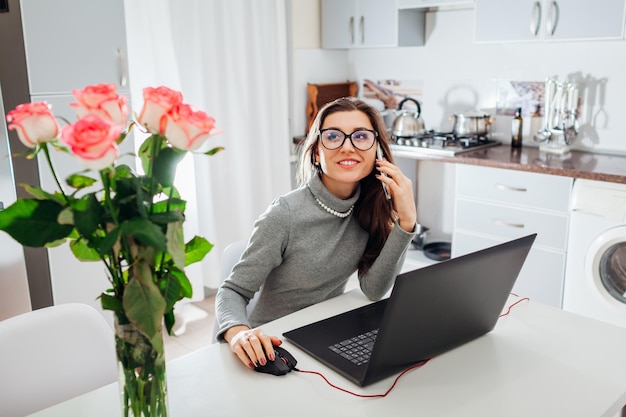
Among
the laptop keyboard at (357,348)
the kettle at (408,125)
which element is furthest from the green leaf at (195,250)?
the kettle at (408,125)

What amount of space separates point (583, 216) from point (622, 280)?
378 millimetres

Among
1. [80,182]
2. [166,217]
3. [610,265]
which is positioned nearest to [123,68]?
[80,182]

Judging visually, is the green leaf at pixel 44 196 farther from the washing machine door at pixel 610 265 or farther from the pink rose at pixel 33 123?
the washing machine door at pixel 610 265

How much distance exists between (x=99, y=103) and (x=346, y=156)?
92cm

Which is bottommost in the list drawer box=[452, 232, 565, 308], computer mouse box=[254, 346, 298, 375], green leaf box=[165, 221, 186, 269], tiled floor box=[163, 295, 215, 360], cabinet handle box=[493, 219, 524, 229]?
tiled floor box=[163, 295, 215, 360]

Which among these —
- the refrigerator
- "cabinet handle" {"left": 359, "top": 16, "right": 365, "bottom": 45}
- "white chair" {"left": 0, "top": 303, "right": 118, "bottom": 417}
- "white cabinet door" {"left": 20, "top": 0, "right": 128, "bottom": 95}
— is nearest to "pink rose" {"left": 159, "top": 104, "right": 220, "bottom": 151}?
"white chair" {"left": 0, "top": 303, "right": 118, "bottom": 417}

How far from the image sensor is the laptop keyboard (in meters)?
1.35

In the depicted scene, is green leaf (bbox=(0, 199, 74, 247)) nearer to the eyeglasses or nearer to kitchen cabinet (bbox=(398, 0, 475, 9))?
the eyeglasses

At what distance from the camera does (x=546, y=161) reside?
10.2 feet

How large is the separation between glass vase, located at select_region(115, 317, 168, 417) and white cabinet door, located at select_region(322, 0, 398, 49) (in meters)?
3.13

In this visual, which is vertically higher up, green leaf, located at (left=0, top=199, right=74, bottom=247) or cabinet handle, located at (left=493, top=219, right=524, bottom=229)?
green leaf, located at (left=0, top=199, right=74, bottom=247)

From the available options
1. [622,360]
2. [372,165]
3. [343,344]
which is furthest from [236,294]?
[622,360]

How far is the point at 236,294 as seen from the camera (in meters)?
1.63

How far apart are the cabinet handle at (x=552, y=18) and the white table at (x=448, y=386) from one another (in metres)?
2.02
